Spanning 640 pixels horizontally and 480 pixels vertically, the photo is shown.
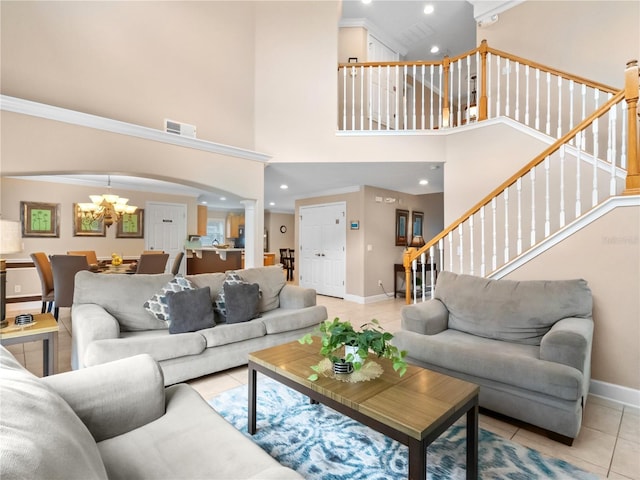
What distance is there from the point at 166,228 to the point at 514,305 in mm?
7619

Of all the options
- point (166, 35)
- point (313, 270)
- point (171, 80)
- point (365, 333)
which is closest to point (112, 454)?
point (365, 333)

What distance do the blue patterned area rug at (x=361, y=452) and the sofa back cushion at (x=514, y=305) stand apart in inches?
33.7

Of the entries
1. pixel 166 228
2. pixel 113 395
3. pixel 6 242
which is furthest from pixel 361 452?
pixel 166 228

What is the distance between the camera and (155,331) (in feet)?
9.23

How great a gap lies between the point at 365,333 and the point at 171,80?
13.5ft

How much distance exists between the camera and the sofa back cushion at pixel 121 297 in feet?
8.95

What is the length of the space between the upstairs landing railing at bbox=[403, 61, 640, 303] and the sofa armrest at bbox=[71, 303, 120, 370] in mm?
2973

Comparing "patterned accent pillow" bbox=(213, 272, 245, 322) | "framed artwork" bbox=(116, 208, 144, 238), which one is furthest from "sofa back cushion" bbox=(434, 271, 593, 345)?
"framed artwork" bbox=(116, 208, 144, 238)

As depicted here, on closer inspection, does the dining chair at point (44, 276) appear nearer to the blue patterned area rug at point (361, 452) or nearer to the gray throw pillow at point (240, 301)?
the gray throw pillow at point (240, 301)

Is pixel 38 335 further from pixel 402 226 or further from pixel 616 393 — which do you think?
pixel 402 226

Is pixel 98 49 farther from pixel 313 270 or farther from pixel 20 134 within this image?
pixel 313 270

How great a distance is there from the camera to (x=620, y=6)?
4.02m

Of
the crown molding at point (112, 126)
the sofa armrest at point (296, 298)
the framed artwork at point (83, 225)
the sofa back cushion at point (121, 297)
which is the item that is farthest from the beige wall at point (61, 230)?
the sofa armrest at point (296, 298)

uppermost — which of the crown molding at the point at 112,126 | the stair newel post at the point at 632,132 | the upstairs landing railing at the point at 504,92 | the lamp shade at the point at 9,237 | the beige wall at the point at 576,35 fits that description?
the beige wall at the point at 576,35
